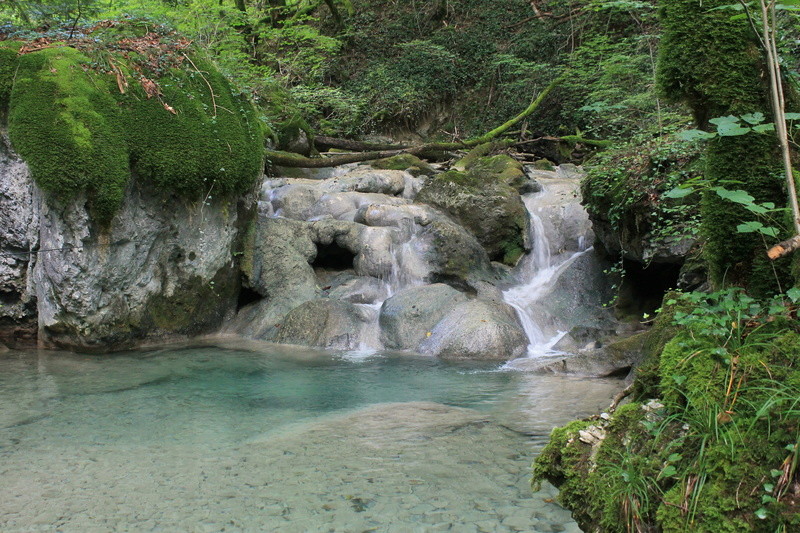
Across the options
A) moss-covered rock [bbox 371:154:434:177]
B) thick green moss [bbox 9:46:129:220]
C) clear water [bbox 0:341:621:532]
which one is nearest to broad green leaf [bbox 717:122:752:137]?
clear water [bbox 0:341:621:532]

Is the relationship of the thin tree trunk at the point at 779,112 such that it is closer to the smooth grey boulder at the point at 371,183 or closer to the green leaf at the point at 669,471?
the green leaf at the point at 669,471

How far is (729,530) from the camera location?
1.76 meters

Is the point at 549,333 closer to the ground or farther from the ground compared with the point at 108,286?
closer to the ground

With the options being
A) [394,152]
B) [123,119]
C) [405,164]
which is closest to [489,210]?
[405,164]

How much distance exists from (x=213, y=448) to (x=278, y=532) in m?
1.46

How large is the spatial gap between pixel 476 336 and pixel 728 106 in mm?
5820

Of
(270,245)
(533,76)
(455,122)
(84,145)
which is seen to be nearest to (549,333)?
(270,245)

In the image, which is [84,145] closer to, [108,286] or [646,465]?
[108,286]

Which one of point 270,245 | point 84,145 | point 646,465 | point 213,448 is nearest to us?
point 646,465

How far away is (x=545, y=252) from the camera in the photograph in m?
11.6

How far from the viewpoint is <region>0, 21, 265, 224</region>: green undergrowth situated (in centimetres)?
711

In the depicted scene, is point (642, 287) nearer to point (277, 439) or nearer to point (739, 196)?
point (277, 439)

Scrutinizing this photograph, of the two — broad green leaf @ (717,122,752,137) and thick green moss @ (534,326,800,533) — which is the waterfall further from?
broad green leaf @ (717,122,752,137)

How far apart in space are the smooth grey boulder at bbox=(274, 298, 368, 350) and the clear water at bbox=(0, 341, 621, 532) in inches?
58.1
